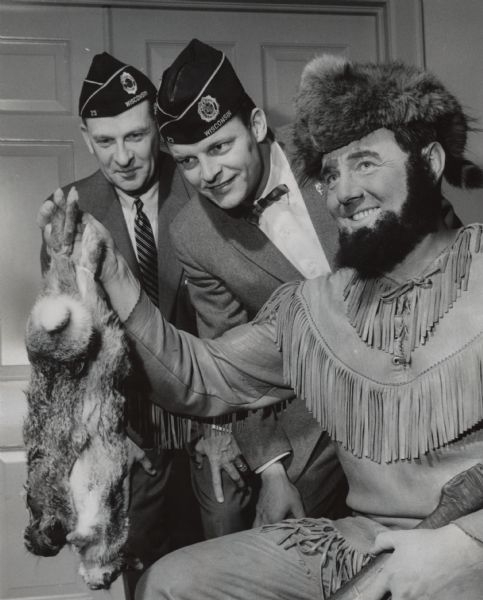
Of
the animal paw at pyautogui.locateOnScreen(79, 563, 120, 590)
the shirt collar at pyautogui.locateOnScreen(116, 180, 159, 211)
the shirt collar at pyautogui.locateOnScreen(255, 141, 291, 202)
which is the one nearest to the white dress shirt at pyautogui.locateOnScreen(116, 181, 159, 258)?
the shirt collar at pyautogui.locateOnScreen(116, 180, 159, 211)

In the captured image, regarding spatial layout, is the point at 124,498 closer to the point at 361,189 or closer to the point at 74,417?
the point at 74,417

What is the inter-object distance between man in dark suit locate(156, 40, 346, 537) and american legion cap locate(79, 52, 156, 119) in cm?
10

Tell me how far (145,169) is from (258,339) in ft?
1.53

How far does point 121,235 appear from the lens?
1.83 meters

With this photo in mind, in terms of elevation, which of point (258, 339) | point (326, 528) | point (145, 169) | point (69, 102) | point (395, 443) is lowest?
point (326, 528)

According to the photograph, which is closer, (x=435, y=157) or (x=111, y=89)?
(x=435, y=157)

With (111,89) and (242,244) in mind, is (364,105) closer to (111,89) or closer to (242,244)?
(242,244)

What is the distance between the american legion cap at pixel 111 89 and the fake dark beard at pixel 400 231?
572mm

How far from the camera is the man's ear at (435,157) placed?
144cm

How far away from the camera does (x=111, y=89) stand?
179 cm

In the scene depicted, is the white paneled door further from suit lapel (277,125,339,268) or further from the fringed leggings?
the fringed leggings

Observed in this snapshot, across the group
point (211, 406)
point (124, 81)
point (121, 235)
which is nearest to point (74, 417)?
point (211, 406)

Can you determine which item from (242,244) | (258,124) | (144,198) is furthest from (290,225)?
(144,198)

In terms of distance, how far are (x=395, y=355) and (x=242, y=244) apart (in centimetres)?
46
